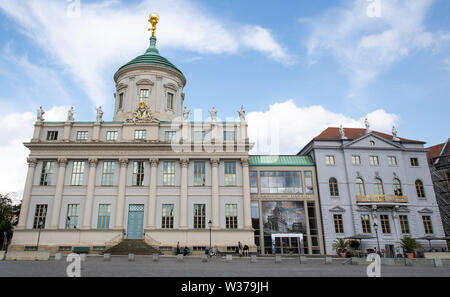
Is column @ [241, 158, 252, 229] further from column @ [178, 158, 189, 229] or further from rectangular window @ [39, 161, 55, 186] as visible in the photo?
rectangular window @ [39, 161, 55, 186]

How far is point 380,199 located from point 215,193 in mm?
21905

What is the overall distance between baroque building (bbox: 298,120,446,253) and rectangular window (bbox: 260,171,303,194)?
296cm

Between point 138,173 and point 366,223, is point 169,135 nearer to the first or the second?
point 138,173

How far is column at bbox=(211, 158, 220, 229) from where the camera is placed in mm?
40353

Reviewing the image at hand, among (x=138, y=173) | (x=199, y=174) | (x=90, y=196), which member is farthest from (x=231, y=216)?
(x=90, y=196)

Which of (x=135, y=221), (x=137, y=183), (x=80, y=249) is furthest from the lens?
(x=137, y=183)

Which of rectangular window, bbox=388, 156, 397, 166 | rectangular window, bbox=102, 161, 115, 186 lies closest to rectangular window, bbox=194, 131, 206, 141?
rectangular window, bbox=102, 161, 115, 186

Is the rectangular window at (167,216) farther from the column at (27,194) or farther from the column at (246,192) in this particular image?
the column at (27,194)

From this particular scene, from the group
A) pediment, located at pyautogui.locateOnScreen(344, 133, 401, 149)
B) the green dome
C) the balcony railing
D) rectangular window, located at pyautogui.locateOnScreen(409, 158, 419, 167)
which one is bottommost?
the balcony railing

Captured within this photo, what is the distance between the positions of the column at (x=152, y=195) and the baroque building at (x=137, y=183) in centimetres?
13

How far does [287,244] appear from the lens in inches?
1638

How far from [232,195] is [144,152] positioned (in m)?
12.8
